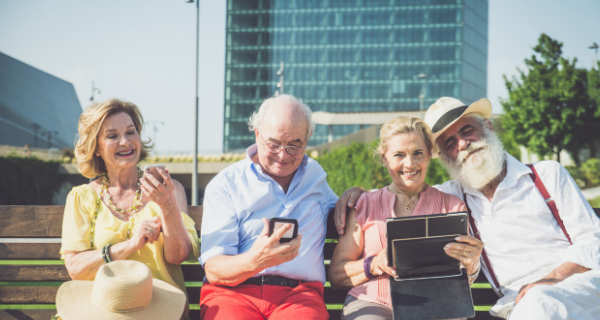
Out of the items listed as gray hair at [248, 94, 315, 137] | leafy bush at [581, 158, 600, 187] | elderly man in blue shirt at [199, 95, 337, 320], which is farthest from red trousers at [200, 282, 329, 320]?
leafy bush at [581, 158, 600, 187]

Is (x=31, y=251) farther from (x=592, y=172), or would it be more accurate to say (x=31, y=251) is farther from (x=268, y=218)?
(x=592, y=172)

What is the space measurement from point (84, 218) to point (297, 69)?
7362 centimetres

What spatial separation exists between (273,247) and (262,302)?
585 mm

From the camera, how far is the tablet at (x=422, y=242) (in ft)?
8.29

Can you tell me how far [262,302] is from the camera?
2797 mm

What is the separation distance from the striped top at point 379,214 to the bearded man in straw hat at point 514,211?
11.6 inches

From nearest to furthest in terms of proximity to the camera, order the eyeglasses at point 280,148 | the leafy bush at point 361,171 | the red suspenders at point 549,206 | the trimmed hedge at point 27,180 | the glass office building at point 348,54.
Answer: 1. the eyeglasses at point 280,148
2. the red suspenders at point 549,206
3. the leafy bush at point 361,171
4. the trimmed hedge at point 27,180
5. the glass office building at point 348,54

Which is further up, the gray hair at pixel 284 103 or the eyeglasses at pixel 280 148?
the gray hair at pixel 284 103

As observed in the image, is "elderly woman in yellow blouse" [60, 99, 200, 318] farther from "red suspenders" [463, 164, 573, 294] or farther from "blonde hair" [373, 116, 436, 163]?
"red suspenders" [463, 164, 573, 294]

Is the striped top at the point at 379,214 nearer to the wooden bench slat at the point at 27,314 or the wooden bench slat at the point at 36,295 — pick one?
the wooden bench slat at the point at 36,295

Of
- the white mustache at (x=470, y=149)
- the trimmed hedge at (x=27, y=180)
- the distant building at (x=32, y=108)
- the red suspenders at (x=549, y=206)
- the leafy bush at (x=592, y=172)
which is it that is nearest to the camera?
the red suspenders at (x=549, y=206)

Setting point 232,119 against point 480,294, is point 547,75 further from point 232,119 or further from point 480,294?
point 232,119

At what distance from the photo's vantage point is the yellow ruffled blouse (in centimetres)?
286

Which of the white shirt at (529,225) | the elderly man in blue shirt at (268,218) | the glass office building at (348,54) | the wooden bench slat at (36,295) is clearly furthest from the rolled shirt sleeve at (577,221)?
the glass office building at (348,54)
